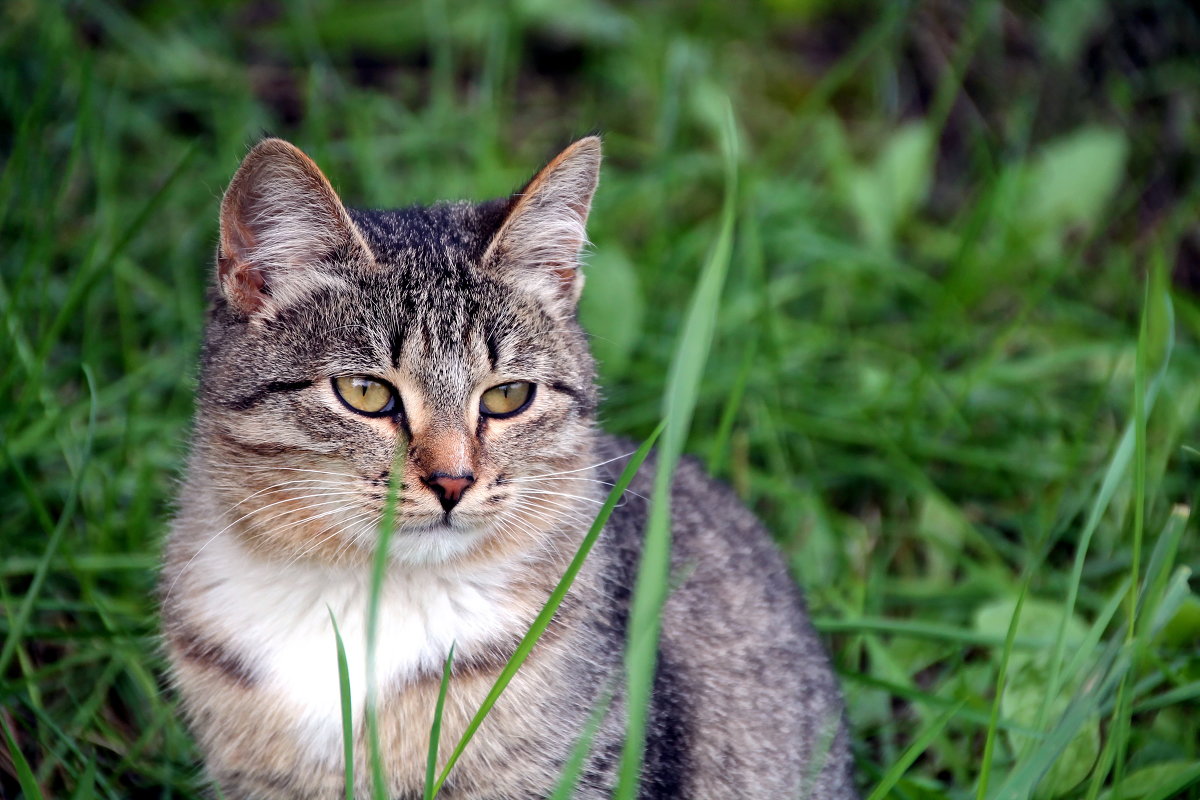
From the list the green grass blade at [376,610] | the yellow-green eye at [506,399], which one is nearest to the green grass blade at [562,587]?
the green grass blade at [376,610]

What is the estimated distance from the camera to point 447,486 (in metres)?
2.33

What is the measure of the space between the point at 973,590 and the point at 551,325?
1868 millimetres

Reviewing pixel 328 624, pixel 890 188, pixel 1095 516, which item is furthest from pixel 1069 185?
pixel 328 624

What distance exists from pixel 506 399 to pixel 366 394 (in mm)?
311

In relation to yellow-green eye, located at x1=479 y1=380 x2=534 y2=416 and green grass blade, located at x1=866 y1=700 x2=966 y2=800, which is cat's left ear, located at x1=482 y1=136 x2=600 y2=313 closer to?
yellow-green eye, located at x1=479 y1=380 x2=534 y2=416

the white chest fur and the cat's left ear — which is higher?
the cat's left ear

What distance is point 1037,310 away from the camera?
498cm

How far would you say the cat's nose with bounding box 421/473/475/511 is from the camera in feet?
7.63

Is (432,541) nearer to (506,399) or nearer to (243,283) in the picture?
(506,399)

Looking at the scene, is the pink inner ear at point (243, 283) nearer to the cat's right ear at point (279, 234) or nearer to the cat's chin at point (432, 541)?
the cat's right ear at point (279, 234)

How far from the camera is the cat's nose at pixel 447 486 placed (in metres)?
2.32

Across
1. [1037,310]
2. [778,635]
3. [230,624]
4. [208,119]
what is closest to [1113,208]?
[1037,310]

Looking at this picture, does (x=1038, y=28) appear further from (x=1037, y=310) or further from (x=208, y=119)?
(x=208, y=119)

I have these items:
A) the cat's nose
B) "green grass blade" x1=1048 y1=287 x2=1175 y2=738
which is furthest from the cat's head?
"green grass blade" x1=1048 y1=287 x2=1175 y2=738
